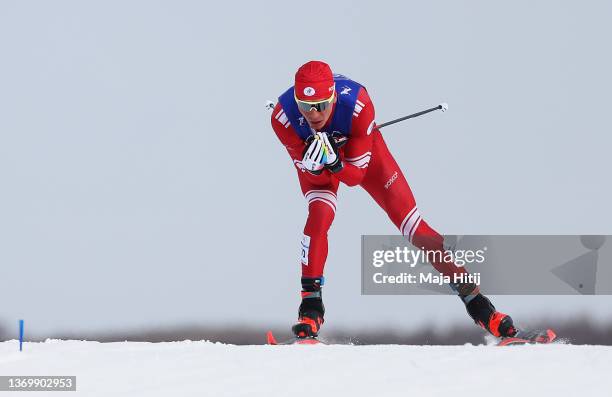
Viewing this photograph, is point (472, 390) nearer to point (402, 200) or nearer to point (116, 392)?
point (116, 392)

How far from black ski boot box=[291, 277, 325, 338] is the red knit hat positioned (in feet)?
5.73

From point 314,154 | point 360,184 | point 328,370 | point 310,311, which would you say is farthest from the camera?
point 360,184

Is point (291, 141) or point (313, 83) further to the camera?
point (291, 141)

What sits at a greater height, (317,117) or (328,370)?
(317,117)

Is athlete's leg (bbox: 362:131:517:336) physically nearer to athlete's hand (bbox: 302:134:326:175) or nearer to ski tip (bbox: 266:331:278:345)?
athlete's hand (bbox: 302:134:326:175)

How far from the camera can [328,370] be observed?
5.79 metres

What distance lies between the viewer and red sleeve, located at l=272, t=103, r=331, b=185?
28.6 ft

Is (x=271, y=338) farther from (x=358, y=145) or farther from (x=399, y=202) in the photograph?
(x=358, y=145)

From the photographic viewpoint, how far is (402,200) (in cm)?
924

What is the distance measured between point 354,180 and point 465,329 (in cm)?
732

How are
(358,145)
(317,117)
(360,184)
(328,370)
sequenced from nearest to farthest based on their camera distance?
(328,370)
(317,117)
(358,145)
(360,184)

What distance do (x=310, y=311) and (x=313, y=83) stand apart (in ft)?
6.86

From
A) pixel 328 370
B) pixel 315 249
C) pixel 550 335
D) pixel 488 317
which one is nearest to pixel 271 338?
pixel 315 249

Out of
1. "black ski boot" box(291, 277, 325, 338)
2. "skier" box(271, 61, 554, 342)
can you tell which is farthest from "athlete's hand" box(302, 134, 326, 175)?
"black ski boot" box(291, 277, 325, 338)
